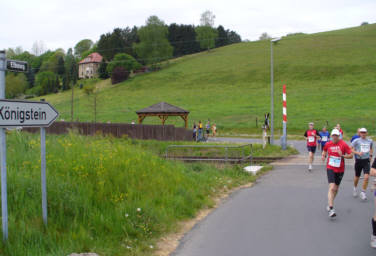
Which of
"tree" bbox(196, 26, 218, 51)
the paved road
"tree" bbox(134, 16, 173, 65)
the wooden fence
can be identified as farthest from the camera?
"tree" bbox(196, 26, 218, 51)

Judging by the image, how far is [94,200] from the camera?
282 inches

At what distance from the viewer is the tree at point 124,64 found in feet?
299

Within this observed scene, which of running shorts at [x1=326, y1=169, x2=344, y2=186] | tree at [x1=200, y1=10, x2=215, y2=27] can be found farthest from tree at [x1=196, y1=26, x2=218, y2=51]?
running shorts at [x1=326, y1=169, x2=344, y2=186]

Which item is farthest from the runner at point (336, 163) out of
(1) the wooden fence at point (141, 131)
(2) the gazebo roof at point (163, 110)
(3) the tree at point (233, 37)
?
(3) the tree at point (233, 37)

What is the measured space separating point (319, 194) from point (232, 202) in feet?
8.11

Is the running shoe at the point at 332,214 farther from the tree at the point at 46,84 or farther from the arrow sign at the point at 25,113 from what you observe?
the tree at the point at 46,84

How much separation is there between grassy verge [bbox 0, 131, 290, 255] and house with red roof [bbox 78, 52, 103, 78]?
90825 millimetres

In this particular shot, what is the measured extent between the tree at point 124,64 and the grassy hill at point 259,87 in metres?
4.83

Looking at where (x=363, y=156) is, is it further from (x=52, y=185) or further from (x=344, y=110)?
(x=344, y=110)

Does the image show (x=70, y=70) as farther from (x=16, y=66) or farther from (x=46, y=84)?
(x=16, y=66)

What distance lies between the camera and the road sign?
17.4 feet

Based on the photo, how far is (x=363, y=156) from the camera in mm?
10008

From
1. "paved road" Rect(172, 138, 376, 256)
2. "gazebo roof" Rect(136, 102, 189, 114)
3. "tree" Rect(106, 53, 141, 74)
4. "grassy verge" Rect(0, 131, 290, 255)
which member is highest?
"tree" Rect(106, 53, 141, 74)

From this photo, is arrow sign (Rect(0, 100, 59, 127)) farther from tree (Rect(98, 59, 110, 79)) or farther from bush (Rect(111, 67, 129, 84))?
tree (Rect(98, 59, 110, 79))
